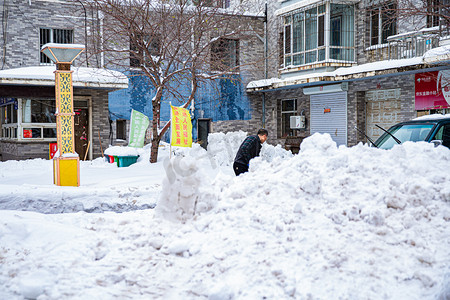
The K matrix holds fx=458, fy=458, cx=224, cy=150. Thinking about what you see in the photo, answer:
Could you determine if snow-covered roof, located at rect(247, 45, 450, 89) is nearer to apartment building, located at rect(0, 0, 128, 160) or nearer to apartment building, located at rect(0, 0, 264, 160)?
apartment building, located at rect(0, 0, 264, 160)

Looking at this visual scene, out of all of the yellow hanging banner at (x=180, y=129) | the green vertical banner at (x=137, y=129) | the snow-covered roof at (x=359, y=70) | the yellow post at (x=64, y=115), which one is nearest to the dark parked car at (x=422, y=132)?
the yellow hanging banner at (x=180, y=129)

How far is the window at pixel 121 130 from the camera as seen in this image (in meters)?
20.4

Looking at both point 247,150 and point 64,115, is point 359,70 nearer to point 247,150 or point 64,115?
point 247,150

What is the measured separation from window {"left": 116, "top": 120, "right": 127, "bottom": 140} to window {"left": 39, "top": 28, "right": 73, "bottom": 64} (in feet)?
12.7

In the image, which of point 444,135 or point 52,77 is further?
point 52,77

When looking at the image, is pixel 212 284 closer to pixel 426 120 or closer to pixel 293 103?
pixel 426 120

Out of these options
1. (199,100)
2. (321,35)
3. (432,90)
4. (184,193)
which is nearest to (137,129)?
(199,100)

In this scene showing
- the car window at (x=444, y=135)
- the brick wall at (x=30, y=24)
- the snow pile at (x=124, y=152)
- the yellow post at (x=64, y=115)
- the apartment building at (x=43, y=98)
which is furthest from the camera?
the brick wall at (x=30, y=24)

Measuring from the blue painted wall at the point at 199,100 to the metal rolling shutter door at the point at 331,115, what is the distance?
3779mm

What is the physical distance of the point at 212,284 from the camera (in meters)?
3.88

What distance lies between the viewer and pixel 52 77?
50.8 feet

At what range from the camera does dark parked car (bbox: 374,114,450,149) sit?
7633mm

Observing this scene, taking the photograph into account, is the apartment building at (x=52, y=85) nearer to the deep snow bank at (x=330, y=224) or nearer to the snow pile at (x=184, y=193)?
the deep snow bank at (x=330, y=224)

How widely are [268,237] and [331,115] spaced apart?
15825 mm
